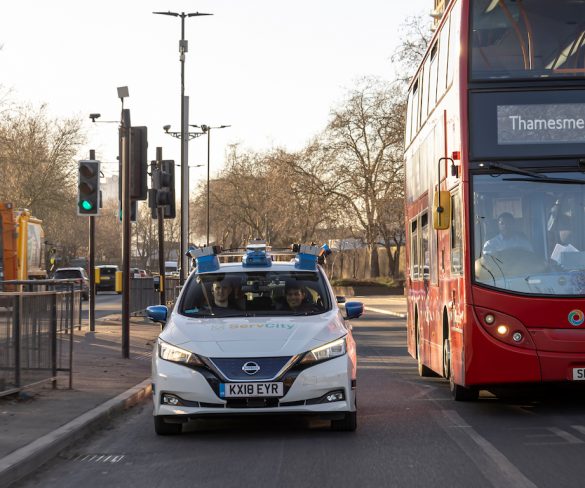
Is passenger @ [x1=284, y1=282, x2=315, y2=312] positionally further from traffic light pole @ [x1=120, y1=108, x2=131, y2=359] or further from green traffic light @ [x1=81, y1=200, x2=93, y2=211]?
green traffic light @ [x1=81, y1=200, x2=93, y2=211]

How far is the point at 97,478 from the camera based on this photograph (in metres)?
8.53

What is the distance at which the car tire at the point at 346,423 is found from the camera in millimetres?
10602

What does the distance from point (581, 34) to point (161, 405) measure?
18.5ft

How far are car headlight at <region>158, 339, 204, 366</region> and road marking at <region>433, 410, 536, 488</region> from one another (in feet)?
7.65

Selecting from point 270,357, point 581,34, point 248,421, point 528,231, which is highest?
point 581,34

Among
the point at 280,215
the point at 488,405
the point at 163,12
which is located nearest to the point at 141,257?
the point at 280,215

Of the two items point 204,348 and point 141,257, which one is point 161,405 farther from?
point 141,257

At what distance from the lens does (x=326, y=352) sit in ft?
34.0

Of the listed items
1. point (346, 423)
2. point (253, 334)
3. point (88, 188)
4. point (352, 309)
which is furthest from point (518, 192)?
point (88, 188)

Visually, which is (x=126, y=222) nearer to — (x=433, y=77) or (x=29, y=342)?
(x=29, y=342)

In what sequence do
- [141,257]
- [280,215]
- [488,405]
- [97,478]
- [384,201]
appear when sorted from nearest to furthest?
[97,478] < [488,405] < [384,201] < [280,215] < [141,257]

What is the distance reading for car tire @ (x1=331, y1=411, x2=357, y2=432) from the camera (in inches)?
417

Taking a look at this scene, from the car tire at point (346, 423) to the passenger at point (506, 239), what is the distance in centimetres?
235

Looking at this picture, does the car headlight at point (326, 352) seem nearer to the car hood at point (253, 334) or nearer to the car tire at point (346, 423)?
the car hood at point (253, 334)
